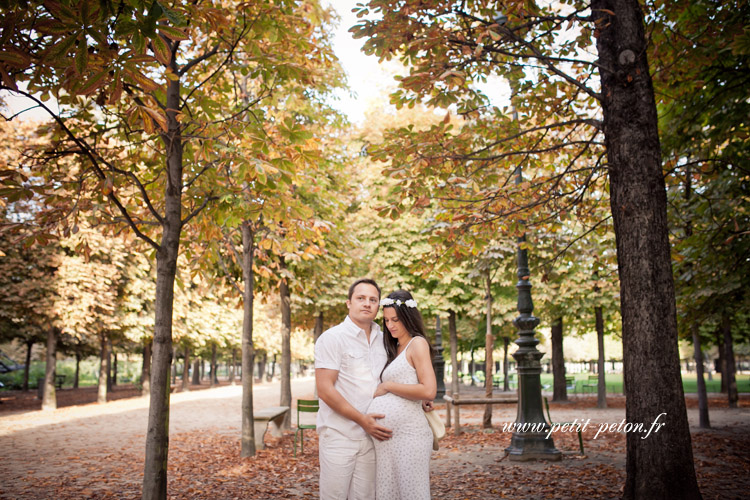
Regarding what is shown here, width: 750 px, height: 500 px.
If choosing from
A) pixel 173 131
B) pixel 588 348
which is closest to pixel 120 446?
pixel 173 131

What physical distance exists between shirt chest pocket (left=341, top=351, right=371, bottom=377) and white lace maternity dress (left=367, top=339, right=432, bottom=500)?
223mm

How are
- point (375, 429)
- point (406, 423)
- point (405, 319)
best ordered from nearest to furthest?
point (375, 429), point (406, 423), point (405, 319)

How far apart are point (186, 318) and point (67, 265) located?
341 inches

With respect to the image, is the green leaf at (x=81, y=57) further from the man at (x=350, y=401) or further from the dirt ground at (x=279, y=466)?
the dirt ground at (x=279, y=466)

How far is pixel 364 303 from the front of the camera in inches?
150

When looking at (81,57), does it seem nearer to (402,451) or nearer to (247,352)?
(402,451)

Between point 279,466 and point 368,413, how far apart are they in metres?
6.39

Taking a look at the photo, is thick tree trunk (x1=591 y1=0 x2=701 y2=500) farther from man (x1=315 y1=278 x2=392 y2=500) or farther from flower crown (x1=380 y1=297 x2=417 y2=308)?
man (x1=315 y1=278 x2=392 y2=500)

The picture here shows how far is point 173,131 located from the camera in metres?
5.77

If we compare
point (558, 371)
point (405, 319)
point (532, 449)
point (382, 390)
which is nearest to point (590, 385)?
point (558, 371)

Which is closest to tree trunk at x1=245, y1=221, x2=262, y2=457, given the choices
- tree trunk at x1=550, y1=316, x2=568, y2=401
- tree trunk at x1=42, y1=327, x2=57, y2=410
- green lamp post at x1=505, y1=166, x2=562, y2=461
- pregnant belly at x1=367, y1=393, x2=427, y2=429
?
green lamp post at x1=505, y1=166, x2=562, y2=461

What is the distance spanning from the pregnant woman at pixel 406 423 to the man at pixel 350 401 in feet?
0.29

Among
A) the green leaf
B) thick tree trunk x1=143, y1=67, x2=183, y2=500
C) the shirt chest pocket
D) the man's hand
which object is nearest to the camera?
the green leaf

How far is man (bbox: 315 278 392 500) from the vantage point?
362 cm
